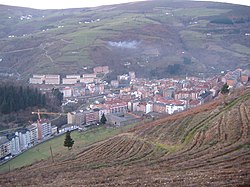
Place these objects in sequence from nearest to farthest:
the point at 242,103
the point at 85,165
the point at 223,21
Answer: the point at 85,165 < the point at 242,103 < the point at 223,21

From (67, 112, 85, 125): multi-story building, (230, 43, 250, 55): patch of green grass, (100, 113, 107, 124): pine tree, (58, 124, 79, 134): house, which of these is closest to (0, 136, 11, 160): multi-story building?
(58, 124, 79, 134): house

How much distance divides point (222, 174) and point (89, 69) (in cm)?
5695

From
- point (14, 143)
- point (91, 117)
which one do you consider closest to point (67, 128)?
point (91, 117)

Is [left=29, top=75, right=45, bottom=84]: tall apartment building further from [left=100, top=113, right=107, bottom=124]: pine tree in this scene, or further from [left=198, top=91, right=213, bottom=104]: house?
[left=198, top=91, right=213, bottom=104]: house

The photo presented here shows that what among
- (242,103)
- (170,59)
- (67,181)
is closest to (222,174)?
(67,181)

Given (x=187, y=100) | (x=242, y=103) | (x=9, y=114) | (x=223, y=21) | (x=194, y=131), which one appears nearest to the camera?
(x=194, y=131)

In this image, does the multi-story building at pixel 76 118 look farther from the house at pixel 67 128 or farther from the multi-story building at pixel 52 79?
the multi-story building at pixel 52 79

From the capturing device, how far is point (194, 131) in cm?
1955

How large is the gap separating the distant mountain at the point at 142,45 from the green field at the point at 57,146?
33244 millimetres

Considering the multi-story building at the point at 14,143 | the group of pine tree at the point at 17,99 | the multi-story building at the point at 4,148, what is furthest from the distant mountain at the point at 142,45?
the multi-story building at the point at 4,148

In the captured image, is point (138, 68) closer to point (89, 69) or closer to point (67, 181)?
point (89, 69)

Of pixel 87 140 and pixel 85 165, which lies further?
pixel 87 140

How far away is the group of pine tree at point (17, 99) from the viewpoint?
38.6 m

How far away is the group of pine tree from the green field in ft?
27.4
